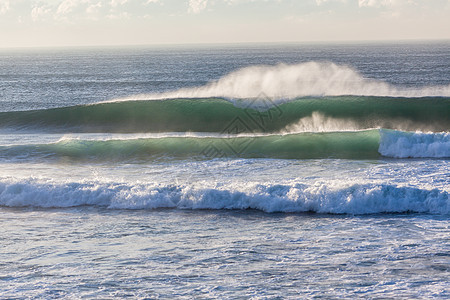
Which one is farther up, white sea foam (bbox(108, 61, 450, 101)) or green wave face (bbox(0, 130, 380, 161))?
white sea foam (bbox(108, 61, 450, 101))

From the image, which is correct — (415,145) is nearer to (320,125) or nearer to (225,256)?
(320,125)

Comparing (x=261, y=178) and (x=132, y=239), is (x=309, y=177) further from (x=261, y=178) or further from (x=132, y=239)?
(x=132, y=239)

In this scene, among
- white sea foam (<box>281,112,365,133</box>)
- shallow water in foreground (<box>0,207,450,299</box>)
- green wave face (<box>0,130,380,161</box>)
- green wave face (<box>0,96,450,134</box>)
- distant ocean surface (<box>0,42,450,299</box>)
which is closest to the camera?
shallow water in foreground (<box>0,207,450,299</box>)

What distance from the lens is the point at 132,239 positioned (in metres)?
7.91

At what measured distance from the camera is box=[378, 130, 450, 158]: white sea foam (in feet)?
46.2

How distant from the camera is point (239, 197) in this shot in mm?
9875

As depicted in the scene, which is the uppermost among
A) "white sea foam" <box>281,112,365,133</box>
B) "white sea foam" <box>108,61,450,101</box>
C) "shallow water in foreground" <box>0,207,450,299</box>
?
"white sea foam" <box>108,61,450,101</box>

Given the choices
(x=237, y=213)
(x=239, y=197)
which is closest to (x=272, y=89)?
(x=239, y=197)

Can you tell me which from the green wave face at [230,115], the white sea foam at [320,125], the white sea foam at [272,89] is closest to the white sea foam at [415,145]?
the white sea foam at [320,125]

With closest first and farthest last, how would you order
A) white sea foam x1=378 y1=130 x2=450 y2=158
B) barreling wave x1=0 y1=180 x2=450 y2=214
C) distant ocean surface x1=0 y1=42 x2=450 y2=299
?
distant ocean surface x1=0 y1=42 x2=450 y2=299
barreling wave x1=0 y1=180 x2=450 y2=214
white sea foam x1=378 y1=130 x2=450 y2=158

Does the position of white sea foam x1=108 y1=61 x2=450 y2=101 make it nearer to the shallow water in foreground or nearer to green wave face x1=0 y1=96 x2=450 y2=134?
green wave face x1=0 y1=96 x2=450 y2=134

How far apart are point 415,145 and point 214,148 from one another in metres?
5.57

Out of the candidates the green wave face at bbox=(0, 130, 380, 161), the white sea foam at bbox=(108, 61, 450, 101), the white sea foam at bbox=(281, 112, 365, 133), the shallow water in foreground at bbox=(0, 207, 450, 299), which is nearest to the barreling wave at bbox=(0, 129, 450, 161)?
the green wave face at bbox=(0, 130, 380, 161)

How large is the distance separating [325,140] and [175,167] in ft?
16.1
